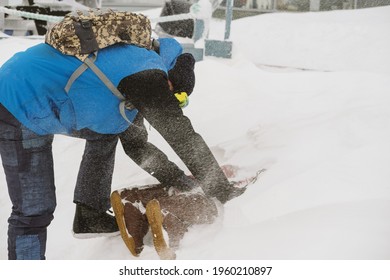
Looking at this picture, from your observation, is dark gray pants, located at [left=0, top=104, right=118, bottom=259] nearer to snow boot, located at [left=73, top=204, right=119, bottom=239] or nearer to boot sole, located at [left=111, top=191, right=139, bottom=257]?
boot sole, located at [left=111, top=191, right=139, bottom=257]

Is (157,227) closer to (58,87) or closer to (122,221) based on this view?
(122,221)

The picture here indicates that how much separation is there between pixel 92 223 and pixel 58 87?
0.96 meters

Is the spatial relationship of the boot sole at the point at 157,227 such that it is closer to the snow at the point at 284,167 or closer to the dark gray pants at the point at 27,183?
the snow at the point at 284,167

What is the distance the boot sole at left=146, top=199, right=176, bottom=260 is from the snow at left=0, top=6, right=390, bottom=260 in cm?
8

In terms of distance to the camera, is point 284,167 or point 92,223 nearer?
point 284,167

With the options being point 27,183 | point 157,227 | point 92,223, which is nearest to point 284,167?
point 157,227

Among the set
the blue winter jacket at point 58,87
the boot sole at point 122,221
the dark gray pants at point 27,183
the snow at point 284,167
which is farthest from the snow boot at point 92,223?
the blue winter jacket at point 58,87

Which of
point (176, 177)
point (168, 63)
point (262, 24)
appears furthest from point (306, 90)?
point (262, 24)

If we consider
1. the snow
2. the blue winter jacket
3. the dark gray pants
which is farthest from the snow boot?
the blue winter jacket

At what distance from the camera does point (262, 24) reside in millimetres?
6914

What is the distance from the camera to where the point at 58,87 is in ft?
5.94

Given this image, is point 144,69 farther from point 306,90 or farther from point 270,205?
point 306,90

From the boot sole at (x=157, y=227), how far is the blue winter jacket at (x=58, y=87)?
0.43 metres
